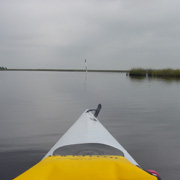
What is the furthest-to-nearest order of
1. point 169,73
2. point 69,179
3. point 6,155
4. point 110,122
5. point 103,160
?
point 169,73 → point 110,122 → point 6,155 → point 103,160 → point 69,179

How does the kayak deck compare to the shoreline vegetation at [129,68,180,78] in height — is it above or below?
below

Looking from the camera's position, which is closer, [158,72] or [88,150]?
[88,150]

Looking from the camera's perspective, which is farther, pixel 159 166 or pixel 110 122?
pixel 110 122

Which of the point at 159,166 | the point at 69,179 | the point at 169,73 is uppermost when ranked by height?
the point at 169,73

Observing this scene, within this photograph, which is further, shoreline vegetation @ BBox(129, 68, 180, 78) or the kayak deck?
shoreline vegetation @ BBox(129, 68, 180, 78)

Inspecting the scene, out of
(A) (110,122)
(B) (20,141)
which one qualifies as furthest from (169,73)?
(B) (20,141)

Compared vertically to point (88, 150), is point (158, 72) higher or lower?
higher

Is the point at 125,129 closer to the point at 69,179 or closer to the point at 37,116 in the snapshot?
the point at 37,116

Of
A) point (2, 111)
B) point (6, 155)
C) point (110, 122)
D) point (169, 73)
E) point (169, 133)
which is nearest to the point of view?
point (6, 155)

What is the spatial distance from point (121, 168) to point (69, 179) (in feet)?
1.74

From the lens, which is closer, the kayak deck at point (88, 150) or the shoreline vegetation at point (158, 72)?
the kayak deck at point (88, 150)

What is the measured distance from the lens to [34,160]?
4.78 meters

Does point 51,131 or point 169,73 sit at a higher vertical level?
point 169,73

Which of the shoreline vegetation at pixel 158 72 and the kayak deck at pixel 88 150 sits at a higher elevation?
the shoreline vegetation at pixel 158 72
